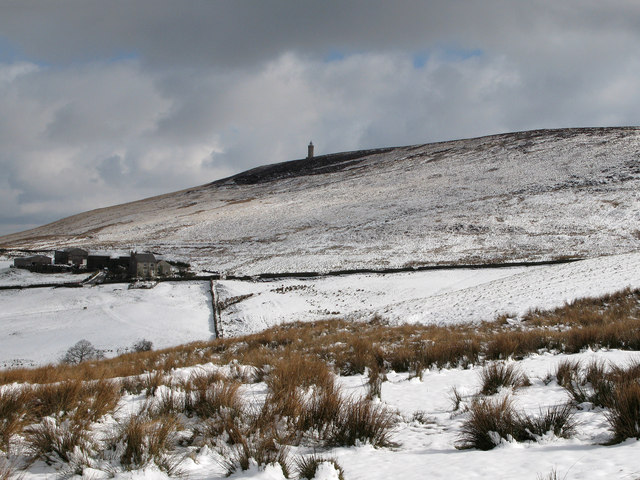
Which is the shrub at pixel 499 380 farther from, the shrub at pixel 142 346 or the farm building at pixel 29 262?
the farm building at pixel 29 262

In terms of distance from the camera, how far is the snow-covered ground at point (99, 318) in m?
25.0

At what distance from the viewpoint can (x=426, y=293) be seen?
101ft

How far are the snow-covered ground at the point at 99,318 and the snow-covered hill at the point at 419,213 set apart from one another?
37.9 feet

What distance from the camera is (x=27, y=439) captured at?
3.90 metres

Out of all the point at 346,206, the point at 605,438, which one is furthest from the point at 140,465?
the point at 346,206

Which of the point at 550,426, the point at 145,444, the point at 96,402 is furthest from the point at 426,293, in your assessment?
the point at 145,444

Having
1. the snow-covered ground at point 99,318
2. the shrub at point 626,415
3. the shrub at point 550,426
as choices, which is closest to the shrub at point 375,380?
the shrub at point 550,426

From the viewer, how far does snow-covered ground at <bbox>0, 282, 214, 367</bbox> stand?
25.0 m

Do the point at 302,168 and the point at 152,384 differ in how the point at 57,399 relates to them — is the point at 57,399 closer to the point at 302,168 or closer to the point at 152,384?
the point at 152,384

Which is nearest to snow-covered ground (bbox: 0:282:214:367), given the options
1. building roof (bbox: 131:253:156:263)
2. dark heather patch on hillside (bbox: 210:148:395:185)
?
building roof (bbox: 131:253:156:263)

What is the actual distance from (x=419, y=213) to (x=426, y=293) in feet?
118

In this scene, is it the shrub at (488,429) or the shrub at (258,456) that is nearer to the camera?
the shrub at (258,456)

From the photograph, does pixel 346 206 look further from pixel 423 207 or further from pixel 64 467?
pixel 64 467

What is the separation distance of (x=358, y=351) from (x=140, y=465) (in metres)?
6.32
